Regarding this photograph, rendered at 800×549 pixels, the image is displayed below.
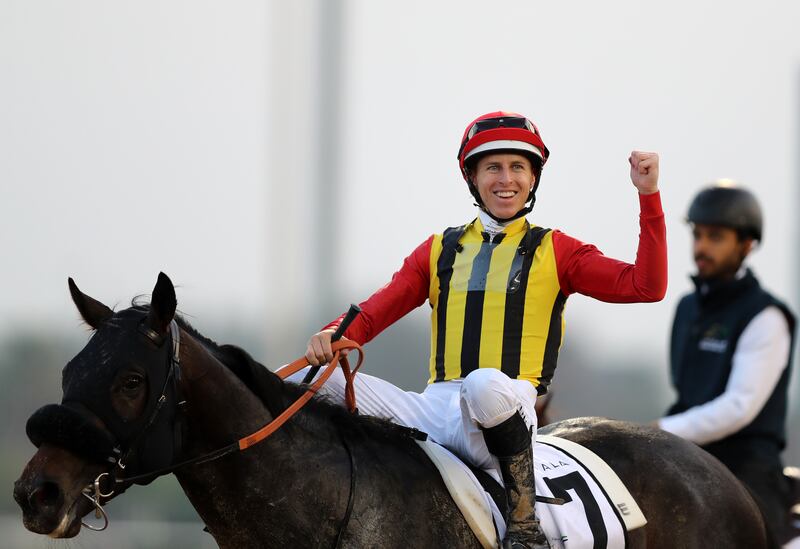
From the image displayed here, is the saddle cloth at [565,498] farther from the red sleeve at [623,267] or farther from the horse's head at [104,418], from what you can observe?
the horse's head at [104,418]

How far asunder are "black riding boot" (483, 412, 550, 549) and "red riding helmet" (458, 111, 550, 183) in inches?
41.6

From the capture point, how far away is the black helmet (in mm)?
6594

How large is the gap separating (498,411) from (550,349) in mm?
595

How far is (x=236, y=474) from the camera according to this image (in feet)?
11.6

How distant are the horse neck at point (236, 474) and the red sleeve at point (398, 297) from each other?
76cm

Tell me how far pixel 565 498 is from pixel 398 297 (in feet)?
3.18

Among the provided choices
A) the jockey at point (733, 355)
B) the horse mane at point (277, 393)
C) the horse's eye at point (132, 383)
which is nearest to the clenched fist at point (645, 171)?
the horse mane at point (277, 393)

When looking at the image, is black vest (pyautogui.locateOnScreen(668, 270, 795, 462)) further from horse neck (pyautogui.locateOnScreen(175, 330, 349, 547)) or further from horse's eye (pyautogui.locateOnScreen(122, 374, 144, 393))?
horse's eye (pyautogui.locateOnScreen(122, 374, 144, 393))

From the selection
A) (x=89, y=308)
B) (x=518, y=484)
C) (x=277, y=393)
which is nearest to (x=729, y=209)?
(x=518, y=484)

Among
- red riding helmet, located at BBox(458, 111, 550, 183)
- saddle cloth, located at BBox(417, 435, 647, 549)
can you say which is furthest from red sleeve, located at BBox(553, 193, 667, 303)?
saddle cloth, located at BBox(417, 435, 647, 549)

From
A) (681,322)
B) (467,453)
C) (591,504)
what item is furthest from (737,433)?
(467,453)

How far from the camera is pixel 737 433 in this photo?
6.06 meters

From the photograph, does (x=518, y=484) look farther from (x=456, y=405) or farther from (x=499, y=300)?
(x=499, y=300)

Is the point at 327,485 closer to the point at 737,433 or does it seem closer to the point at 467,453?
the point at 467,453
